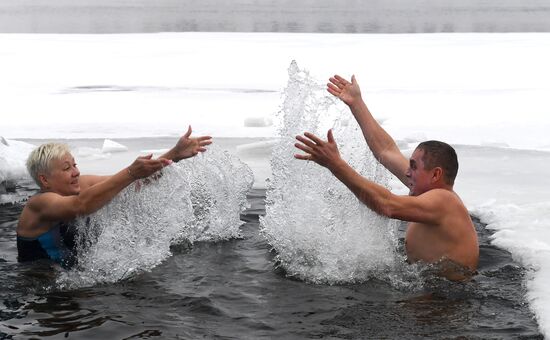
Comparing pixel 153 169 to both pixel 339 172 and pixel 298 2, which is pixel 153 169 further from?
pixel 298 2

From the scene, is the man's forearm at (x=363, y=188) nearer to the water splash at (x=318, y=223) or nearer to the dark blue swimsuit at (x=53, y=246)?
the water splash at (x=318, y=223)

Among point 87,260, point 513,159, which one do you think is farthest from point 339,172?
point 513,159

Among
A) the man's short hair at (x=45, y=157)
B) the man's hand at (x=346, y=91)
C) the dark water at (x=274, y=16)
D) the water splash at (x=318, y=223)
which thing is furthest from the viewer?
the dark water at (x=274, y=16)

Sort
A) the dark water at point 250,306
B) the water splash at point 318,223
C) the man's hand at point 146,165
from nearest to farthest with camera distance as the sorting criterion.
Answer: the dark water at point 250,306
the man's hand at point 146,165
the water splash at point 318,223

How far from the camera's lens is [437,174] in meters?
5.04

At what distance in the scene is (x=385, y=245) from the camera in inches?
215

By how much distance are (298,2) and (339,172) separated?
42.5m

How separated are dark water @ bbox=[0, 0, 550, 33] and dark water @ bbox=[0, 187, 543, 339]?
21997mm

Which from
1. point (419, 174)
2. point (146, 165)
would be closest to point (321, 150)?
point (419, 174)

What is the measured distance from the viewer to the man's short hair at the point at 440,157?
5.01 metres

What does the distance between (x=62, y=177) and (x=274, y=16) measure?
31.5 meters

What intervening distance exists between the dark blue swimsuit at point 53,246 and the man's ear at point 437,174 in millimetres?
2420

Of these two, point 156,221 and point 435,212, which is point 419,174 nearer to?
point 435,212

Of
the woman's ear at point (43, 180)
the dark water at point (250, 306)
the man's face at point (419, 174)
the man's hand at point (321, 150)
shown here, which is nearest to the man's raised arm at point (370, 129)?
the man's face at point (419, 174)
